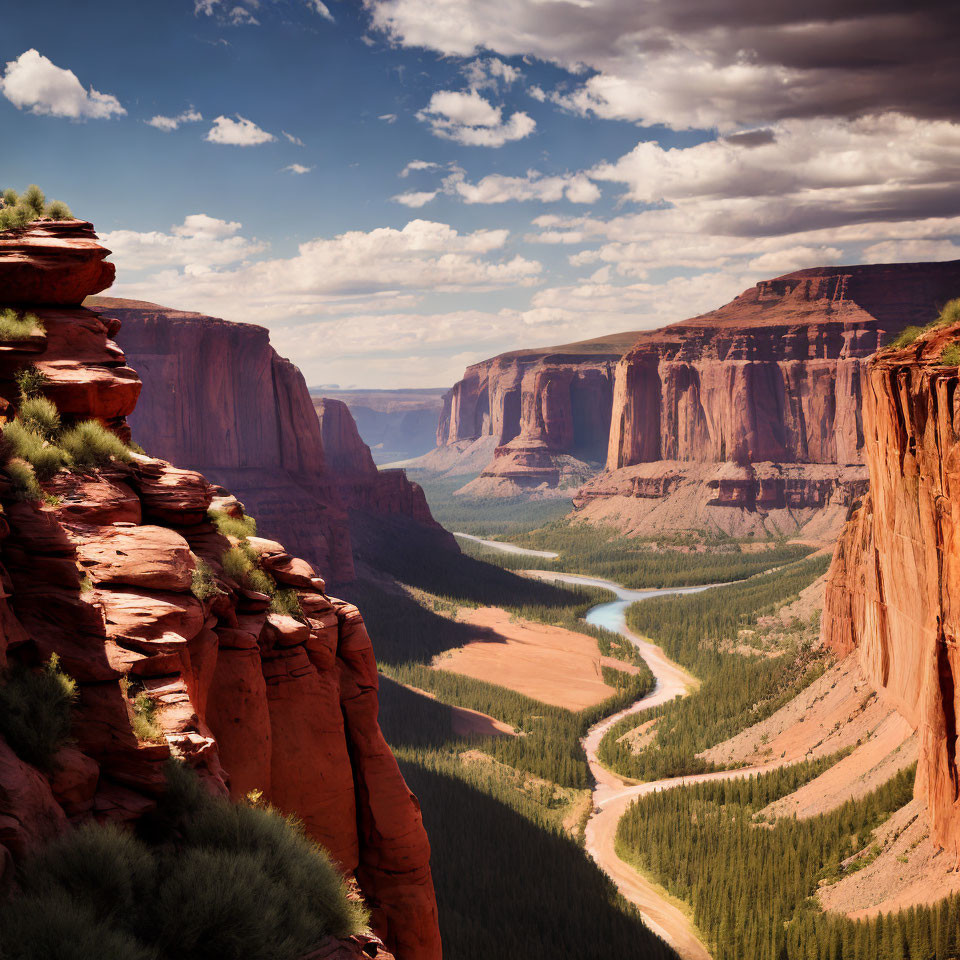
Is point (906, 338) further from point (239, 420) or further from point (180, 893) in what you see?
point (239, 420)

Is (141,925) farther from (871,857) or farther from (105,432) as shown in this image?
(871,857)

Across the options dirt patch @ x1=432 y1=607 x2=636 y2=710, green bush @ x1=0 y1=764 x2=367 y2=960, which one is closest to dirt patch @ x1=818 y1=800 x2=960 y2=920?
green bush @ x1=0 y1=764 x2=367 y2=960

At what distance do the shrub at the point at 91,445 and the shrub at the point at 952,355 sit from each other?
98.0ft

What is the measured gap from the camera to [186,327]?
112 m

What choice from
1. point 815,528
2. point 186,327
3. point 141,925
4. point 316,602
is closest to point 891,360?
point 316,602

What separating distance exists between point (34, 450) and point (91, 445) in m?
1.49

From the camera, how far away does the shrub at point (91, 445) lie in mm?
17516

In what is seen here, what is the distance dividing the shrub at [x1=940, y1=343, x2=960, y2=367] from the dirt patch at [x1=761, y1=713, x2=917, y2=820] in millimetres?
20750

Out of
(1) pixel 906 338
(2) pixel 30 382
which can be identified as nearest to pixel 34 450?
(2) pixel 30 382

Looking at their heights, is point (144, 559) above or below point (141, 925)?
above

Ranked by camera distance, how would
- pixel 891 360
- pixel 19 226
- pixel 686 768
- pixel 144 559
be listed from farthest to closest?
1. pixel 686 768
2. pixel 891 360
3. pixel 19 226
4. pixel 144 559

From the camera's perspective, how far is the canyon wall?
108m

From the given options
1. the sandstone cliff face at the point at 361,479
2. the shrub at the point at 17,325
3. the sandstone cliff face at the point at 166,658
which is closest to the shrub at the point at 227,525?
the sandstone cliff face at the point at 166,658

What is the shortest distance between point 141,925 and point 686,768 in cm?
5683
